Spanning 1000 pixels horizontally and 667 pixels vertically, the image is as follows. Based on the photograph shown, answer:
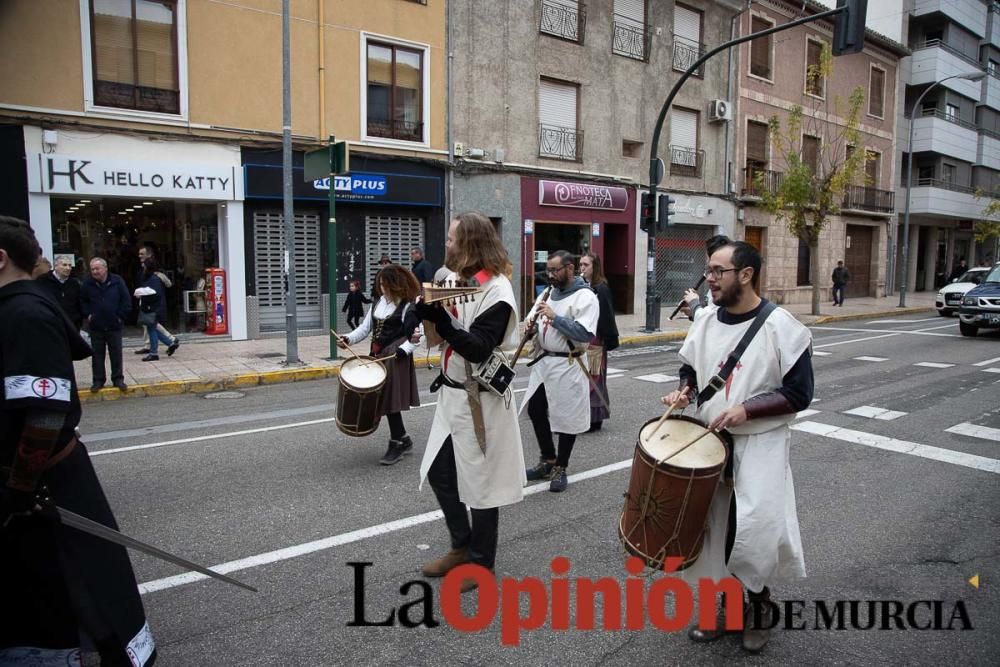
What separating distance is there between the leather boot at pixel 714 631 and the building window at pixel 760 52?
2484 cm

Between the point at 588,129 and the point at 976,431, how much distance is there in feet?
47.8

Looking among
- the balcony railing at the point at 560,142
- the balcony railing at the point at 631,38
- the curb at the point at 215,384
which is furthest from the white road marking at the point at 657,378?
the balcony railing at the point at 631,38

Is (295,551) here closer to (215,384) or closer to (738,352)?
(738,352)

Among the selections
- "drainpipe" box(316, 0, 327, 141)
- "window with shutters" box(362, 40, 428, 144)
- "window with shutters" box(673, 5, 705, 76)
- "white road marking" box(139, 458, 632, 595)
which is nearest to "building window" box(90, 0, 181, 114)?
"drainpipe" box(316, 0, 327, 141)

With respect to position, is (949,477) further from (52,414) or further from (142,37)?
(142,37)

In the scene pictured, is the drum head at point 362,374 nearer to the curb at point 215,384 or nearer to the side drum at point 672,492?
the side drum at point 672,492

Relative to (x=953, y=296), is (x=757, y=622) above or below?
below

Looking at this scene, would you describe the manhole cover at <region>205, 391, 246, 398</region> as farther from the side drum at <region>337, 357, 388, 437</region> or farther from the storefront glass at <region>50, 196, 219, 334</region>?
the storefront glass at <region>50, 196, 219, 334</region>

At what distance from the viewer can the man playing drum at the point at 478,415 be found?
357cm

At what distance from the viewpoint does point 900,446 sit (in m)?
6.84

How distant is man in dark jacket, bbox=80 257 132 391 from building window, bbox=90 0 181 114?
521 cm

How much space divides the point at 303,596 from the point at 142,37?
13.2 meters

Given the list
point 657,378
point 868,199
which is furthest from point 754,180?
point 657,378

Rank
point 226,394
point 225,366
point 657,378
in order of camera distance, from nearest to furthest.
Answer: point 226,394, point 657,378, point 225,366
